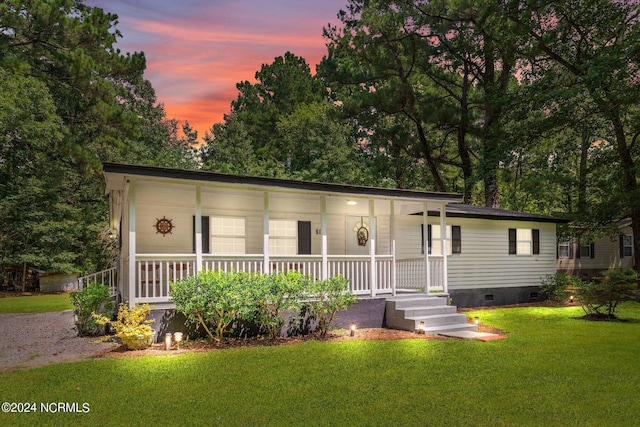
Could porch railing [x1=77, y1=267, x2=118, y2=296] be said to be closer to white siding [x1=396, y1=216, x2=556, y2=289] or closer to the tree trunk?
white siding [x1=396, y1=216, x2=556, y2=289]

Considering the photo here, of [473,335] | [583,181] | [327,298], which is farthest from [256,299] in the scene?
[583,181]

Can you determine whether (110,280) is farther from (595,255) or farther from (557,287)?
(595,255)

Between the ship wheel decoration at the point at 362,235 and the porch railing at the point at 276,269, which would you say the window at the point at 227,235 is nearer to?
the porch railing at the point at 276,269

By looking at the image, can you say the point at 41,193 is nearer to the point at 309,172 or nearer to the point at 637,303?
the point at 309,172

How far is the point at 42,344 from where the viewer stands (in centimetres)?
977

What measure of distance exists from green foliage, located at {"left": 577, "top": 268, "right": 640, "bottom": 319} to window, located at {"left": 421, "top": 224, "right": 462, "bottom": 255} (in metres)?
4.15

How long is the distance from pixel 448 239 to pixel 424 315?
5637 mm

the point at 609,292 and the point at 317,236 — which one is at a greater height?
the point at 317,236

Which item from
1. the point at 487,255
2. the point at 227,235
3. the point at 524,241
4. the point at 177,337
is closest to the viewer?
the point at 177,337

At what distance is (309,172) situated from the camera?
96.5 ft

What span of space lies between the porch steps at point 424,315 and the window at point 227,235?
4.68 m

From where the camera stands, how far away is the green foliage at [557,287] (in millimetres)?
18156

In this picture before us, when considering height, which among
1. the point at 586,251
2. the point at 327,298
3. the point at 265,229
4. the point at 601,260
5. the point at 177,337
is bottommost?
the point at 177,337

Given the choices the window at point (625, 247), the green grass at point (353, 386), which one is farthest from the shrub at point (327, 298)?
the window at point (625, 247)
